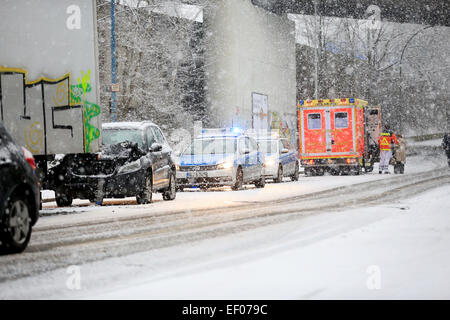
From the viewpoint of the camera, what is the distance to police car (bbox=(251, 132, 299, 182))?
27344 millimetres

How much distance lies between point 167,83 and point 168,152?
21078mm

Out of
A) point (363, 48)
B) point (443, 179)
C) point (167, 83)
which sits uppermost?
point (363, 48)

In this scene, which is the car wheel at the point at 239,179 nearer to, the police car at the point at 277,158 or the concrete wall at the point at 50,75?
the police car at the point at 277,158

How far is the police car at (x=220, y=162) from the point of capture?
22406mm

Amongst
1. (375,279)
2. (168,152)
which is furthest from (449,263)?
(168,152)

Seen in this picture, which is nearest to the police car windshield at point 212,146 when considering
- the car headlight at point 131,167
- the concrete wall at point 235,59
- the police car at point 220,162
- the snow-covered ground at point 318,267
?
the police car at point 220,162

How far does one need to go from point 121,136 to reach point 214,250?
27.8ft

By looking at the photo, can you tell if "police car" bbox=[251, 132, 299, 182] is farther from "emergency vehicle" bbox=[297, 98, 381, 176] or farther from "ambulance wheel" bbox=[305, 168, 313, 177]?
"ambulance wheel" bbox=[305, 168, 313, 177]

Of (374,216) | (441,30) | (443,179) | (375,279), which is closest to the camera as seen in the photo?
(375,279)

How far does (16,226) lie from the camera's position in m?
9.29

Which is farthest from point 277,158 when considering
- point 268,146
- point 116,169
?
point 116,169
